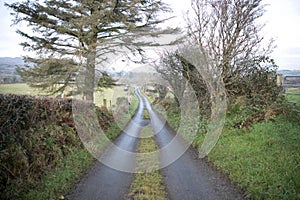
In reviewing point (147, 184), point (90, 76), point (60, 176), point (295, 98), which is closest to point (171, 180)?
point (147, 184)

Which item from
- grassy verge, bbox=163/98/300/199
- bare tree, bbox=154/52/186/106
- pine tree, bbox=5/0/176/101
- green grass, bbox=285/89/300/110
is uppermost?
pine tree, bbox=5/0/176/101

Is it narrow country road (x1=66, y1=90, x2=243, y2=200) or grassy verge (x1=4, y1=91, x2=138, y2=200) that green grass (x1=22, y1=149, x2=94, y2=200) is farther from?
narrow country road (x1=66, y1=90, x2=243, y2=200)

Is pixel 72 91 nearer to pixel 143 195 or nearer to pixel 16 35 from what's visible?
pixel 16 35

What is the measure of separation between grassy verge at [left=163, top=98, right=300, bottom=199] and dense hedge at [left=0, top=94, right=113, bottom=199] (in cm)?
439

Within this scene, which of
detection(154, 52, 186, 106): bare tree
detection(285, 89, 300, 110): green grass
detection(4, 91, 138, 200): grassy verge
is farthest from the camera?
detection(154, 52, 186, 106): bare tree

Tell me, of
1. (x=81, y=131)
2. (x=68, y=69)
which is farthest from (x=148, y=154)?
(x=68, y=69)

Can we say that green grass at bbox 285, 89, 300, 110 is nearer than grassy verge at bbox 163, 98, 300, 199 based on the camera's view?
No

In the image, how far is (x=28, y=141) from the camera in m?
5.45

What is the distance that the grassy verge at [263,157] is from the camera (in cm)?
466

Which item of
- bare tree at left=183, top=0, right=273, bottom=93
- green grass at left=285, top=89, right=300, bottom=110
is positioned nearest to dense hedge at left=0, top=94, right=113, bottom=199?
bare tree at left=183, top=0, right=273, bottom=93

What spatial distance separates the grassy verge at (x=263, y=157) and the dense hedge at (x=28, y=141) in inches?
173

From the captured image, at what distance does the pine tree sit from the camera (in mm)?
14266

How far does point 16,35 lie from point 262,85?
14499 mm

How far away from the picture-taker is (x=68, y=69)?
50.6ft
